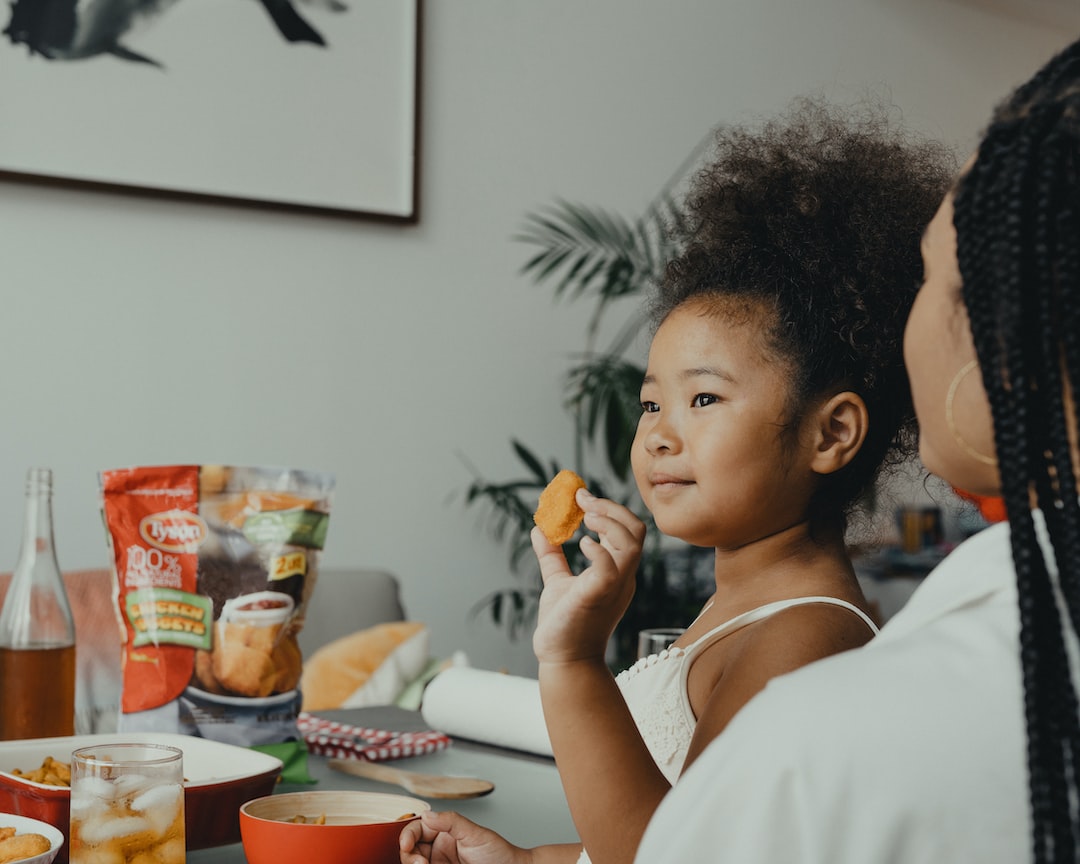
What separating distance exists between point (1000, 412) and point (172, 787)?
0.52m

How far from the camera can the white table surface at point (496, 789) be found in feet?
3.05

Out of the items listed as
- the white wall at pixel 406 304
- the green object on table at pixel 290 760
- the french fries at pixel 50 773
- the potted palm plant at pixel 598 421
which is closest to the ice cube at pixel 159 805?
the french fries at pixel 50 773

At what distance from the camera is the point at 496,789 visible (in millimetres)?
1076

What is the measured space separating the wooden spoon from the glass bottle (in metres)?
0.26

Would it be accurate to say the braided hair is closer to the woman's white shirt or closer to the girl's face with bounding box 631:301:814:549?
the woman's white shirt

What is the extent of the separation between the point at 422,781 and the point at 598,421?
2.32 m

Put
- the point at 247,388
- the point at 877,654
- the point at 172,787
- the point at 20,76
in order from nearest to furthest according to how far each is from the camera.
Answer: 1. the point at 877,654
2. the point at 172,787
3. the point at 20,76
4. the point at 247,388

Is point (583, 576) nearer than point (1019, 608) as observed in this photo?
No

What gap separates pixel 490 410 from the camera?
3.18 metres

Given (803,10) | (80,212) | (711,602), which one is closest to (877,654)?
(711,602)

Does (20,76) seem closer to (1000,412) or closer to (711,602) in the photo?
(711,602)

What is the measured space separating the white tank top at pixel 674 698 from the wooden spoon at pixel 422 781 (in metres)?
0.18

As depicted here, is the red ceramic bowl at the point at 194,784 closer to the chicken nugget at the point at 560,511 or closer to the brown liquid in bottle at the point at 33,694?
the brown liquid in bottle at the point at 33,694

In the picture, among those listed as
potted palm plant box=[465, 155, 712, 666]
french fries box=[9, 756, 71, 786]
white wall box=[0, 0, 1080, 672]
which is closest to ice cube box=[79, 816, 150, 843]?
french fries box=[9, 756, 71, 786]
